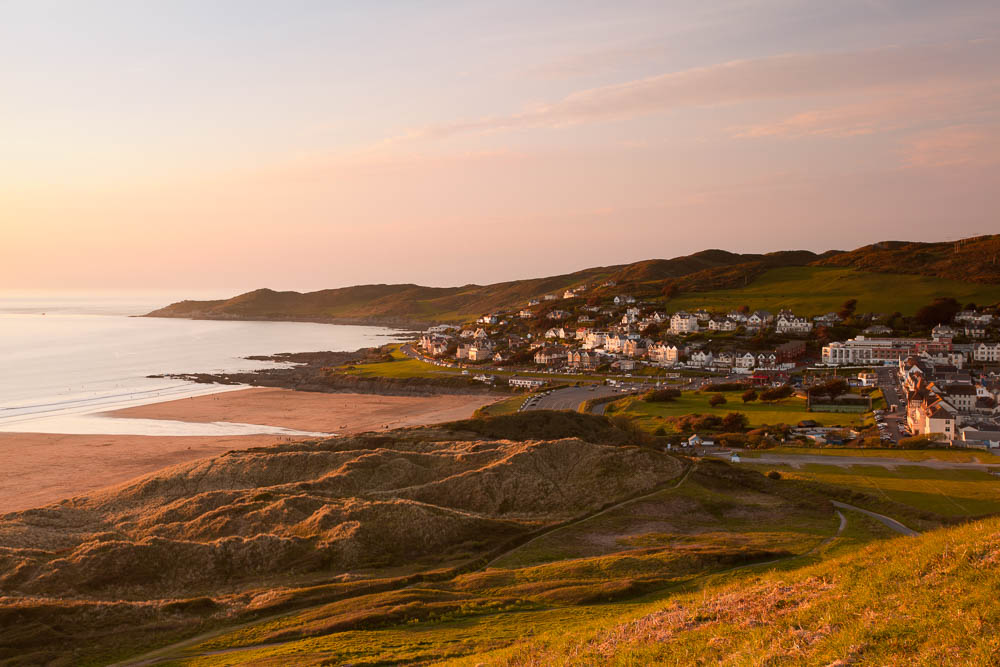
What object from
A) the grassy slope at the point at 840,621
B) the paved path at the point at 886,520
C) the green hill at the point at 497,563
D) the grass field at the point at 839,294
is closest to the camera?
the grassy slope at the point at 840,621

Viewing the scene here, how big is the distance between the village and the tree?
45.8 feet

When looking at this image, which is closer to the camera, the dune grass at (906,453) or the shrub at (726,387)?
the dune grass at (906,453)

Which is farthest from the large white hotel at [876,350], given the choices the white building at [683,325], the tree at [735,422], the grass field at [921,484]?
the grass field at [921,484]

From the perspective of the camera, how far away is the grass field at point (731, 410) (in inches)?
3068

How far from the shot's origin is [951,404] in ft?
251

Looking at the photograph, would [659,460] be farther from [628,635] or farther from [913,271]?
[913,271]

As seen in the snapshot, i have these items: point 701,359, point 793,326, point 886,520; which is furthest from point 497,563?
point 793,326

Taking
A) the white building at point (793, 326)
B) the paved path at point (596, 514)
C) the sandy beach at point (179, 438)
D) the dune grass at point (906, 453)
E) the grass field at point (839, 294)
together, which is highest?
the grass field at point (839, 294)

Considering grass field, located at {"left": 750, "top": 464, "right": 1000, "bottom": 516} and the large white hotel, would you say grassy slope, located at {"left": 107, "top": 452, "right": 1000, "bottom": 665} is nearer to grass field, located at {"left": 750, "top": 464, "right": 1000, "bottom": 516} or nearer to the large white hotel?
grass field, located at {"left": 750, "top": 464, "right": 1000, "bottom": 516}

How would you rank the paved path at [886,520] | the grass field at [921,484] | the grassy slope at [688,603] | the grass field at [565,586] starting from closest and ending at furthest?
1. the grassy slope at [688,603]
2. the grass field at [565,586]
3. the paved path at [886,520]
4. the grass field at [921,484]

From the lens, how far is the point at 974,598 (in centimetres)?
1308

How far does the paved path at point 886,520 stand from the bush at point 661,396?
156 ft

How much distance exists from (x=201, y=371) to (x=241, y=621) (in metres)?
122

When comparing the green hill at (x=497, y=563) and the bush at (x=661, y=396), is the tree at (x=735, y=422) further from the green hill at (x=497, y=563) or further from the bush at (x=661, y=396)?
the green hill at (x=497, y=563)
